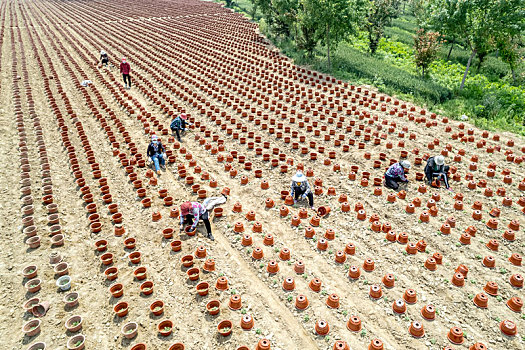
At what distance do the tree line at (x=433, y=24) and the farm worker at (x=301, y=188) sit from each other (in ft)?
43.4

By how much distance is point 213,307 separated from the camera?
6066mm

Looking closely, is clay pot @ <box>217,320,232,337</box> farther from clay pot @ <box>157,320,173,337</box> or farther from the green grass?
the green grass

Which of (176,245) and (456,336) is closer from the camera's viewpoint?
(456,336)

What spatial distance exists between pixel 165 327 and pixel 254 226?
10.2 feet

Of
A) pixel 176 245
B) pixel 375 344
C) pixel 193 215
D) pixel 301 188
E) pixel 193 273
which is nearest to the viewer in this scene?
pixel 375 344

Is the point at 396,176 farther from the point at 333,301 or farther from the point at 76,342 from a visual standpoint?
the point at 76,342

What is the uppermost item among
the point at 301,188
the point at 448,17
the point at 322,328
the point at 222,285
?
the point at 448,17

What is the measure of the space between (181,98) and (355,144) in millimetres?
9123

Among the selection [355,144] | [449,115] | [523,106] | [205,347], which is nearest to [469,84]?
[523,106]

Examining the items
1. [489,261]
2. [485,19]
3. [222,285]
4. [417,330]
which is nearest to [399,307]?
[417,330]

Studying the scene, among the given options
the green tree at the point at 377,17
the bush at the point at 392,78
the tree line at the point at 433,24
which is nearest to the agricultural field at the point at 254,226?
the bush at the point at 392,78

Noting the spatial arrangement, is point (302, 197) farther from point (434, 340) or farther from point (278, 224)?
point (434, 340)

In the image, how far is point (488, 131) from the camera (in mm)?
13094

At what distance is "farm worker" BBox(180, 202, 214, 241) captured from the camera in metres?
7.69
